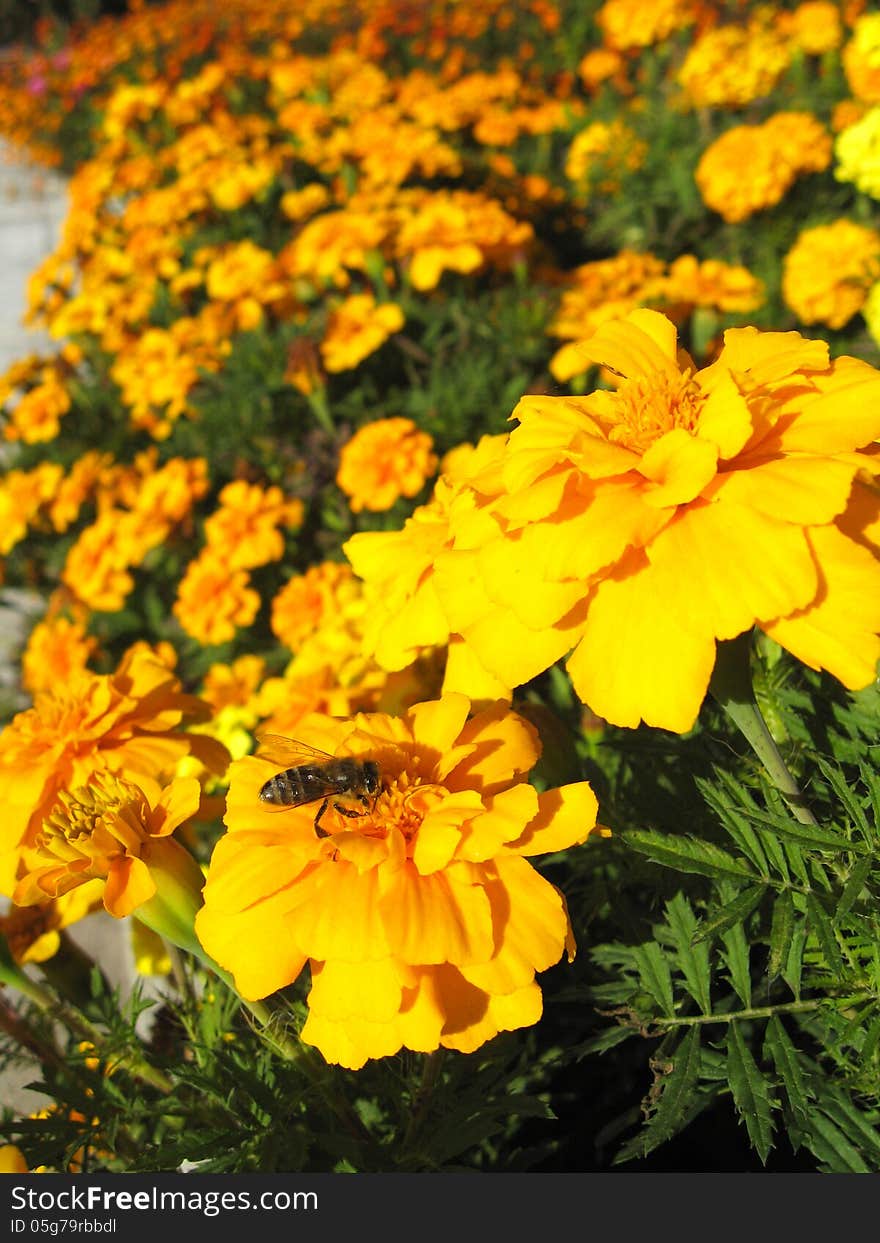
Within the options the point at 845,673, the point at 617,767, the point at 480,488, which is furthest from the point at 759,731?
the point at 617,767

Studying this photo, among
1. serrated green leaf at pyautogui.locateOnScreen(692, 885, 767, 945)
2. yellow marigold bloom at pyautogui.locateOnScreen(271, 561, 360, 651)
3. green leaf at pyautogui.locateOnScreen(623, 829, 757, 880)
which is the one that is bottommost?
yellow marigold bloom at pyautogui.locateOnScreen(271, 561, 360, 651)

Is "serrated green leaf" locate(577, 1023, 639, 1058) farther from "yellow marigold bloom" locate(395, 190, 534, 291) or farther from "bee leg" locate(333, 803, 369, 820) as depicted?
"yellow marigold bloom" locate(395, 190, 534, 291)

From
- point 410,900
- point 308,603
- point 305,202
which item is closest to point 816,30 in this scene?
point 305,202

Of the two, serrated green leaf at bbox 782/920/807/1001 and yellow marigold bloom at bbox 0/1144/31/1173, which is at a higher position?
yellow marigold bloom at bbox 0/1144/31/1173

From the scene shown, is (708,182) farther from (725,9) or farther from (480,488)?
(480,488)

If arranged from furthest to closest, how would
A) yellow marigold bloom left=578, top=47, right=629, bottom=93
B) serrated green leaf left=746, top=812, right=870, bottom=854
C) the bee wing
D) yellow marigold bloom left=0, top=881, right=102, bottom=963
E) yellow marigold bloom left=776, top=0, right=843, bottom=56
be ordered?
1. yellow marigold bloom left=578, top=47, right=629, bottom=93
2. yellow marigold bloom left=776, top=0, right=843, bottom=56
3. yellow marigold bloom left=0, top=881, right=102, bottom=963
4. the bee wing
5. serrated green leaf left=746, top=812, right=870, bottom=854

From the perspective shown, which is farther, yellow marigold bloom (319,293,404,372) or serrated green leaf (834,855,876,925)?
yellow marigold bloom (319,293,404,372)

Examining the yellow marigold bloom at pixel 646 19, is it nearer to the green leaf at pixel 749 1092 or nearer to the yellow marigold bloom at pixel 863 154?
the yellow marigold bloom at pixel 863 154

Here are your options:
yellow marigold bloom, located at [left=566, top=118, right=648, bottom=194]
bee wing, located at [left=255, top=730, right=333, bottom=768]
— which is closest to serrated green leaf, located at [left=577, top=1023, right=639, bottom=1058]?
bee wing, located at [left=255, top=730, right=333, bottom=768]
